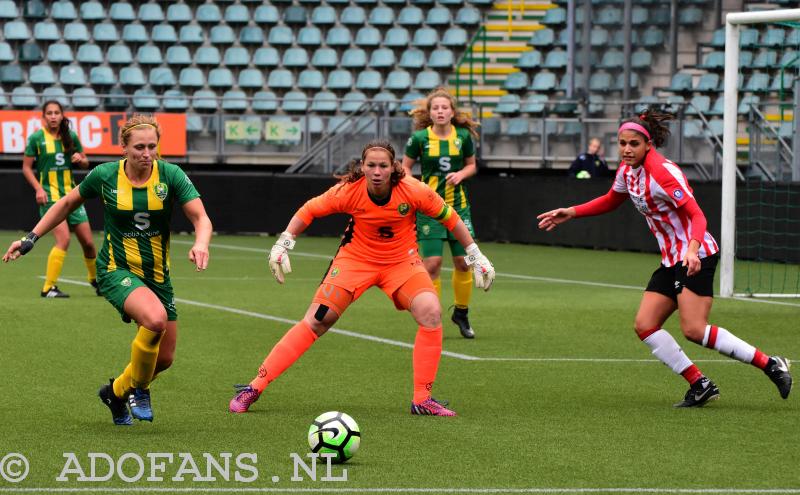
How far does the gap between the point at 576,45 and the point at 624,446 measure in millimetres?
19215

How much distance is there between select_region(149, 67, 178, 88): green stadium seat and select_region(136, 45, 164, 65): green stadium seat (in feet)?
0.96

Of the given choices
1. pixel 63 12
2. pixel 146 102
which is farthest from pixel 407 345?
pixel 63 12

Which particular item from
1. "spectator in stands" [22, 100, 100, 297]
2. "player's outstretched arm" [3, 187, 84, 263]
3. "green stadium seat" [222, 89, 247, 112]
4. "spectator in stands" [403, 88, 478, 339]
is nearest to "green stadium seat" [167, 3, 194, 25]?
"green stadium seat" [222, 89, 247, 112]

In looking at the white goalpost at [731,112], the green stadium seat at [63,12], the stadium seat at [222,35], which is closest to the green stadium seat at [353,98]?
the stadium seat at [222,35]

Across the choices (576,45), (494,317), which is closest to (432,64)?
(576,45)

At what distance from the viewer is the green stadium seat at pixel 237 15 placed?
29719 mm

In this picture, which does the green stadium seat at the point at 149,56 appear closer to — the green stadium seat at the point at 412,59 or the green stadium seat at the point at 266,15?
the green stadium seat at the point at 266,15

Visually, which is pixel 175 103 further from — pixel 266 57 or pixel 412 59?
pixel 412 59

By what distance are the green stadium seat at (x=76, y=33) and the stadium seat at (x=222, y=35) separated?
8.48 feet

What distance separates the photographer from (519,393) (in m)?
8.86

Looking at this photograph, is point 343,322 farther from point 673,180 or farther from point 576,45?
point 576,45

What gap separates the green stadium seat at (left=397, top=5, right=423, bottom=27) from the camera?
29422 mm

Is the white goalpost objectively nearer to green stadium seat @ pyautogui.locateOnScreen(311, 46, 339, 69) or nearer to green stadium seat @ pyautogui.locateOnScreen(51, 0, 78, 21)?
green stadium seat @ pyautogui.locateOnScreen(311, 46, 339, 69)

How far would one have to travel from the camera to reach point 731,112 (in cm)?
1413
